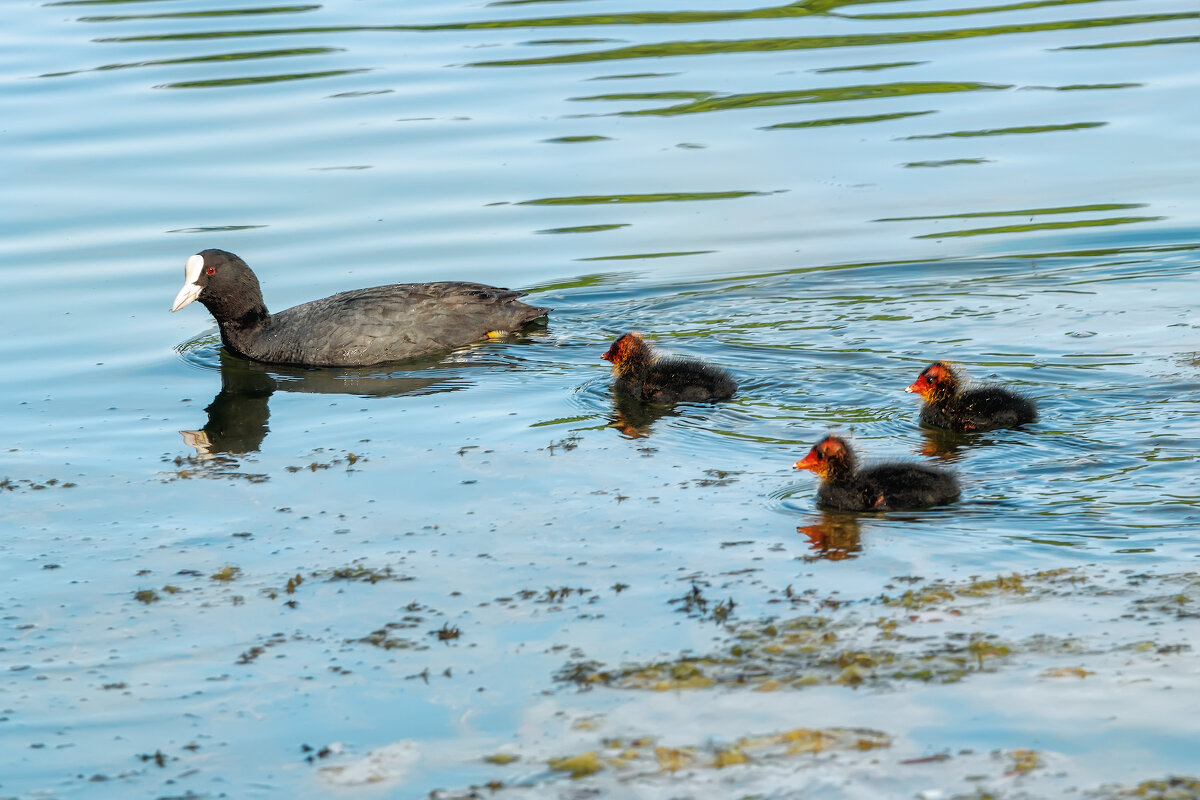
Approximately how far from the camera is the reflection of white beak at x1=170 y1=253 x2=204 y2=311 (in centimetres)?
1072

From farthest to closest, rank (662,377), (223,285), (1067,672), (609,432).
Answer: (223,285)
(662,377)
(609,432)
(1067,672)

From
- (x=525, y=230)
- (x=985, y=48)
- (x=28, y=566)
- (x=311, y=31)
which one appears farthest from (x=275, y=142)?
(x=28, y=566)

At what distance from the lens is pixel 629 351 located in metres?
9.30

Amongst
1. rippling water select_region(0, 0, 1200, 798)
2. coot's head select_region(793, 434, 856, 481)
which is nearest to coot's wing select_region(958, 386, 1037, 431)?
rippling water select_region(0, 0, 1200, 798)

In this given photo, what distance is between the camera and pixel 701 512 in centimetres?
700

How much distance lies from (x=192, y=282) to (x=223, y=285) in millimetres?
216

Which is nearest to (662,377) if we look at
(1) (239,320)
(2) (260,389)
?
(2) (260,389)

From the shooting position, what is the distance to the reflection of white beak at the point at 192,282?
10719 millimetres

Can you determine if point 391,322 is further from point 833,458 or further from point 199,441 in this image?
point 833,458

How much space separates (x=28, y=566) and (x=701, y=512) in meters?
2.99

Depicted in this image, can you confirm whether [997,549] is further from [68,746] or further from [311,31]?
[311,31]

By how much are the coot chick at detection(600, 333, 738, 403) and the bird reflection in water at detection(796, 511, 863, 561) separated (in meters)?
2.01

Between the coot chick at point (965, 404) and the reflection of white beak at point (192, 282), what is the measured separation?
5126mm

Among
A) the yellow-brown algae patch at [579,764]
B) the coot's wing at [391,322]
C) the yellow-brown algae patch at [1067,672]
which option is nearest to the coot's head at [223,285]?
the coot's wing at [391,322]
